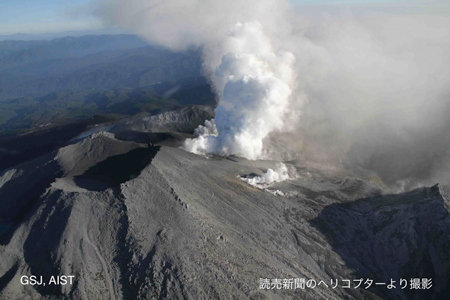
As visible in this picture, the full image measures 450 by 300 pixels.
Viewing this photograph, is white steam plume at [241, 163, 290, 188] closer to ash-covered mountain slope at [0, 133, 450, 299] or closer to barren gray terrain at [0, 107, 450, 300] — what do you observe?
barren gray terrain at [0, 107, 450, 300]

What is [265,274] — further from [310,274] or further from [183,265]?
[183,265]

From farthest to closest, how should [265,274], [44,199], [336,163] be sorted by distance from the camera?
[336,163], [44,199], [265,274]

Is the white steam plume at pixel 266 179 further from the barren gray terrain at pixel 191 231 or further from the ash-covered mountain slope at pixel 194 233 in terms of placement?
the ash-covered mountain slope at pixel 194 233

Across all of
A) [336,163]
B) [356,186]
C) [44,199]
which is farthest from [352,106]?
[44,199]

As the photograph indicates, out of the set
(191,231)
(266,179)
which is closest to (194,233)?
(191,231)

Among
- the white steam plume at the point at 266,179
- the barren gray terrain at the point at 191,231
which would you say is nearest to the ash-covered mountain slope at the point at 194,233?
the barren gray terrain at the point at 191,231

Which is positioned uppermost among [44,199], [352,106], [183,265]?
[352,106]
